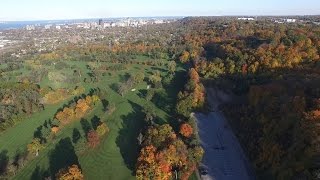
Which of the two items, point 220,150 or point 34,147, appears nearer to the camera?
point 34,147

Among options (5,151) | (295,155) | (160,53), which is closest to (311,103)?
(295,155)

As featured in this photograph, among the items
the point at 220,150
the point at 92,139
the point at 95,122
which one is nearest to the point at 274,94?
the point at 220,150

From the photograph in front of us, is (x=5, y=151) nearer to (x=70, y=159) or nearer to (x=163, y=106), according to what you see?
(x=70, y=159)

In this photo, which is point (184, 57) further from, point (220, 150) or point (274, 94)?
point (220, 150)

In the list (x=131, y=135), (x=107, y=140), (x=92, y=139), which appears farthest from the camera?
(x=131, y=135)

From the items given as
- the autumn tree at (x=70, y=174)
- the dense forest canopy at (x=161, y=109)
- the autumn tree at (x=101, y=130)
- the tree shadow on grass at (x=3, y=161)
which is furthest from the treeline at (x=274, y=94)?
the tree shadow on grass at (x=3, y=161)
